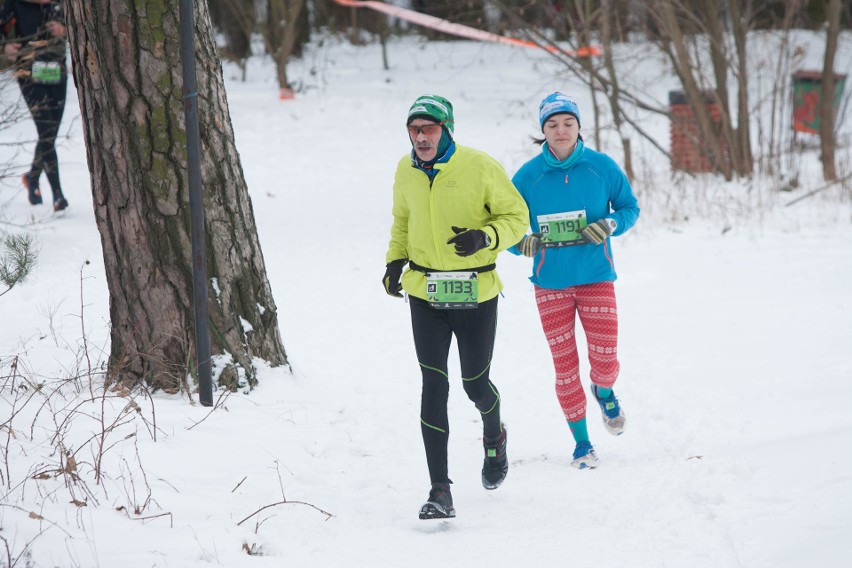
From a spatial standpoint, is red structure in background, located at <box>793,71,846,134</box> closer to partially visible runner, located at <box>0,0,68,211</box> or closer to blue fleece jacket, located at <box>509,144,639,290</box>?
partially visible runner, located at <box>0,0,68,211</box>

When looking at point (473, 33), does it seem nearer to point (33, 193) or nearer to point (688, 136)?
point (688, 136)

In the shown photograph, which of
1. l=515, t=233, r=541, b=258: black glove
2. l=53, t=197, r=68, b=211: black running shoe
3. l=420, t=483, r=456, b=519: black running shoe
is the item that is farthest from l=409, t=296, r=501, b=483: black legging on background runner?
l=53, t=197, r=68, b=211: black running shoe

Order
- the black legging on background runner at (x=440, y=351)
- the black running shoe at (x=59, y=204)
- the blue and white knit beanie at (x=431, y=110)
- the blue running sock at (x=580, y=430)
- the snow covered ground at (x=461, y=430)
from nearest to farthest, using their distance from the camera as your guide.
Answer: the snow covered ground at (x=461, y=430) → the blue and white knit beanie at (x=431, y=110) → the black legging on background runner at (x=440, y=351) → the blue running sock at (x=580, y=430) → the black running shoe at (x=59, y=204)

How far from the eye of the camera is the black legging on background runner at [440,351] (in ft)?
13.0

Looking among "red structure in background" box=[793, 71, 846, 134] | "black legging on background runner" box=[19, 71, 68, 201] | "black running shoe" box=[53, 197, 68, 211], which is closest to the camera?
"black legging on background runner" box=[19, 71, 68, 201]

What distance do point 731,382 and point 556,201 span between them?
1.97 m

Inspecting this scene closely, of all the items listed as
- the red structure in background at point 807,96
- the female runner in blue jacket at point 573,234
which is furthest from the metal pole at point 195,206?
the red structure in background at point 807,96

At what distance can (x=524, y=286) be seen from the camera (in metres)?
8.65

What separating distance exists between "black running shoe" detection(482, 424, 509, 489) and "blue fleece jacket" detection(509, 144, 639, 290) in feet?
2.82

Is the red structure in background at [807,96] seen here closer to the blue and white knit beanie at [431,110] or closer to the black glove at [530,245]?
the black glove at [530,245]

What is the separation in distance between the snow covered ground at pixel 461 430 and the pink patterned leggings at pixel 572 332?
1.24 feet

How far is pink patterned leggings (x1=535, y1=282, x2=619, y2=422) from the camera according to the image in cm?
458

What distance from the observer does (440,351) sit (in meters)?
4.01

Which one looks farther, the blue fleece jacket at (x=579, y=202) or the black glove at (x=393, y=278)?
the blue fleece jacket at (x=579, y=202)
